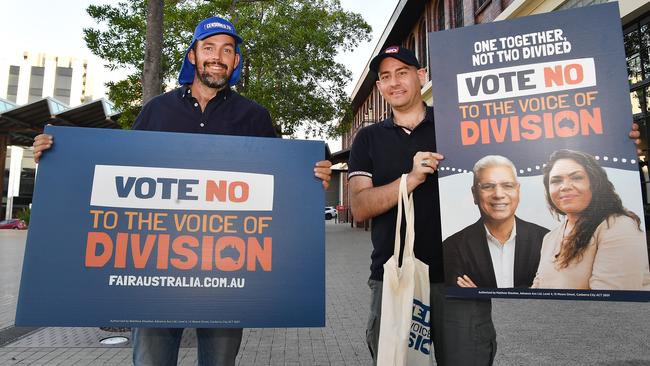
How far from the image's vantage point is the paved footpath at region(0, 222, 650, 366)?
12.4 feet

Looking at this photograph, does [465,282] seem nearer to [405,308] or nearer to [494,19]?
[405,308]

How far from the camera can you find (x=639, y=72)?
26.8 feet

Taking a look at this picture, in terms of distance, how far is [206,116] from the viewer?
2.27 m

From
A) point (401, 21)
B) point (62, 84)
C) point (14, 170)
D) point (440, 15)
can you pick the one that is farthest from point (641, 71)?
point (62, 84)

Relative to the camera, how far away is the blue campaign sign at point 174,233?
1.88 metres

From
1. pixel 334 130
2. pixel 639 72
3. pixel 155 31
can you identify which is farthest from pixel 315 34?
pixel 155 31

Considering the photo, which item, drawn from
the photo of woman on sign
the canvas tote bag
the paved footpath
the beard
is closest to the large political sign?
the photo of woman on sign

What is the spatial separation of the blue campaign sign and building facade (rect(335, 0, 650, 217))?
1.18 meters

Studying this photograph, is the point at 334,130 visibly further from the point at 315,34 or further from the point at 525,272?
the point at 525,272

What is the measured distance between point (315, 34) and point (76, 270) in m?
14.9

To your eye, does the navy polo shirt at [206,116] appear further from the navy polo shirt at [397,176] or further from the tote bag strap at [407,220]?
the tote bag strap at [407,220]

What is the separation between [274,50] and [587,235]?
14.3 metres

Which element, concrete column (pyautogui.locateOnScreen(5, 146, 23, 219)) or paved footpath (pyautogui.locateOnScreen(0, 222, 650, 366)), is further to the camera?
concrete column (pyautogui.locateOnScreen(5, 146, 23, 219))

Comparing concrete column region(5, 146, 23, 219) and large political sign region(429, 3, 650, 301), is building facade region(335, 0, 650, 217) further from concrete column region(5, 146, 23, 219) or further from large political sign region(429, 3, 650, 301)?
concrete column region(5, 146, 23, 219)
